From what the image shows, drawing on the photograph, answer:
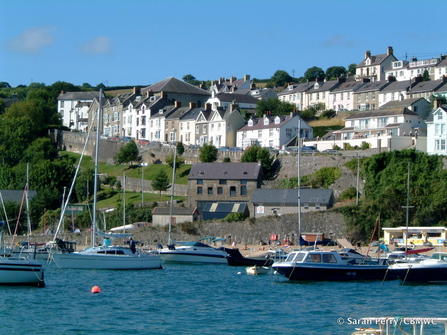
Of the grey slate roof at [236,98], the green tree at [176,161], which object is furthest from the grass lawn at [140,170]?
the grey slate roof at [236,98]

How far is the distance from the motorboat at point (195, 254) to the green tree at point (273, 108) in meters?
46.0

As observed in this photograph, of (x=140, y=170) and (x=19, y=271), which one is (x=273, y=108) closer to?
(x=140, y=170)

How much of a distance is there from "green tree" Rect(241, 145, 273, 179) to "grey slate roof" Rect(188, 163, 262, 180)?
2975 mm

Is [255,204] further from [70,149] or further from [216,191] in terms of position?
[70,149]

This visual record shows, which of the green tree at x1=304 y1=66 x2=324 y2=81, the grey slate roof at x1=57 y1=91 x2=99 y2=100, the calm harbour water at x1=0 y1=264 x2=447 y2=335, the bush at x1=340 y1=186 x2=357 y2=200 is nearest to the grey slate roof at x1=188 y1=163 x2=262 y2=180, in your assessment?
the bush at x1=340 y1=186 x2=357 y2=200

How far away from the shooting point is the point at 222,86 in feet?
441

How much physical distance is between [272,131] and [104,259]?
43074mm

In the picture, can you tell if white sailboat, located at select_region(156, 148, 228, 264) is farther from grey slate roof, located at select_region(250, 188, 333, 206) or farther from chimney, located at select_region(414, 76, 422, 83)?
chimney, located at select_region(414, 76, 422, 83)

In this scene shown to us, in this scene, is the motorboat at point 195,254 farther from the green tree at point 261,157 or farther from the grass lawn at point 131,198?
the green tree at point 261,157

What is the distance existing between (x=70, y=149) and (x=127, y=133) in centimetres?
917

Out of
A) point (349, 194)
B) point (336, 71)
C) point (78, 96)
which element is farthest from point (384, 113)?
point (336, 71)

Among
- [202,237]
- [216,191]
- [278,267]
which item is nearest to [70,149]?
[216,191]

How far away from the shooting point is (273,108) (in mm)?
96875

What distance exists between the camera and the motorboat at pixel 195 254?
5041 centimetres
